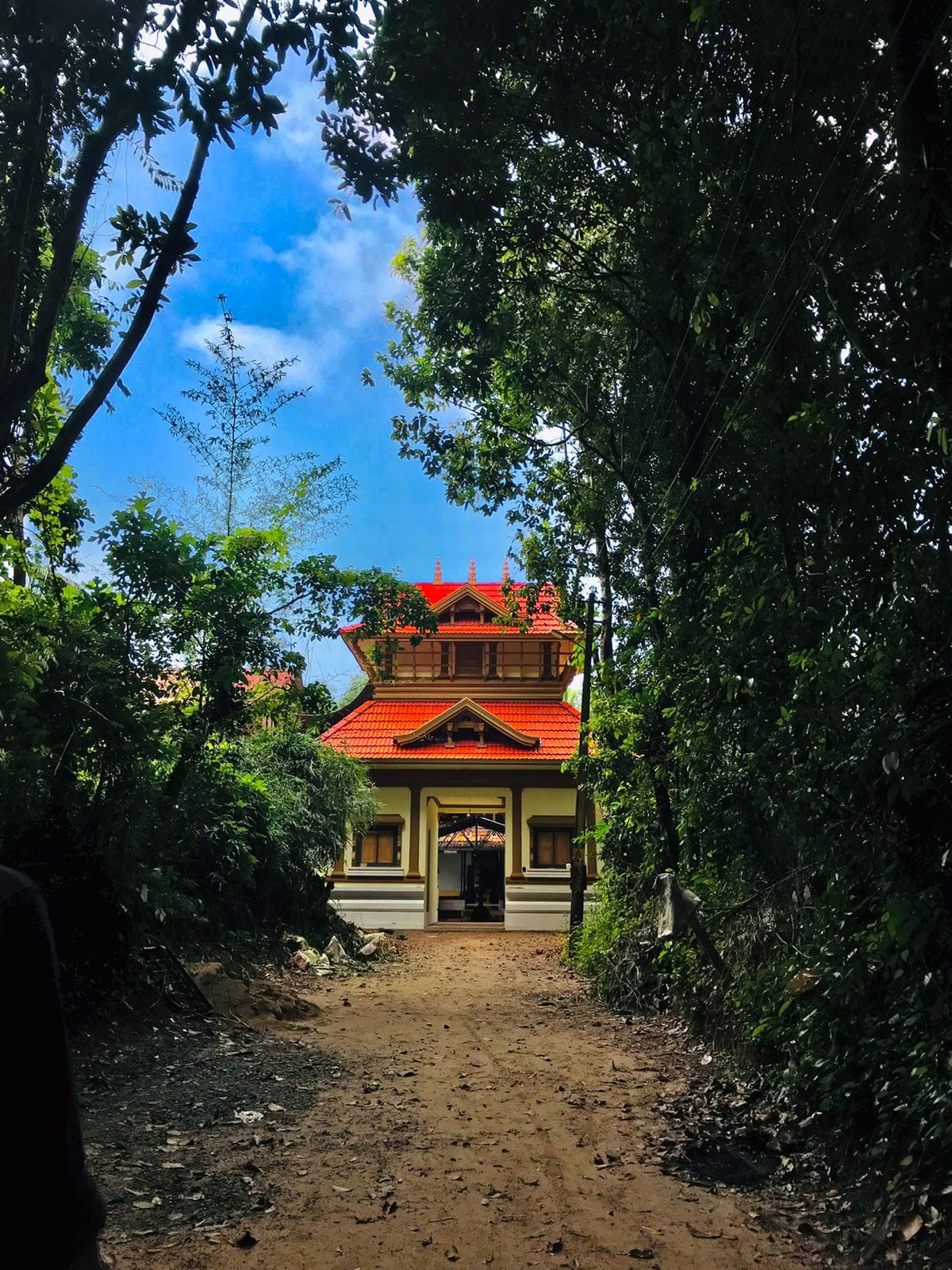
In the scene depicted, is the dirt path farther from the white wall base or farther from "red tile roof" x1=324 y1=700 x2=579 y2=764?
the white wall base

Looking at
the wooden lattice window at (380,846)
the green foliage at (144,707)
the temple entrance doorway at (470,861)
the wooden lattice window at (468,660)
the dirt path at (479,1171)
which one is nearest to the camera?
the dirt path at (479,1171)

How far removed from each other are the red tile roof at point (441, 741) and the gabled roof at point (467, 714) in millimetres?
211

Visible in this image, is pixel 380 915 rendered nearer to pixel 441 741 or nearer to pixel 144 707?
pixel 441 741

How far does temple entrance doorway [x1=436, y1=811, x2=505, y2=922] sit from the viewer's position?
102 feet

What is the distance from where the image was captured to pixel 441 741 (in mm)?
23484

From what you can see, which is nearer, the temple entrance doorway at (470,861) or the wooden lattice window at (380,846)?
the wooden lattice window at (380,846)

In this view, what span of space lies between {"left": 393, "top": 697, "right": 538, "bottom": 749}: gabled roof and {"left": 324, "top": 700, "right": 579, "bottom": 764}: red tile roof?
21 cm

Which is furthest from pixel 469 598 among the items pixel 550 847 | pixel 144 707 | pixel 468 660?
pixel 144 707

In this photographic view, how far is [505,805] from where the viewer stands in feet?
79.2

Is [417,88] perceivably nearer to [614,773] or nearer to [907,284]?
[907,284]

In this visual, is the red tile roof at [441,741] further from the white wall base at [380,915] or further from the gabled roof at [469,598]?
the white wall base at [380,915]

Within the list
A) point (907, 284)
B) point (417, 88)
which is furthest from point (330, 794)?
point (907, 284)

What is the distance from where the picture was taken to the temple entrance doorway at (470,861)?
31047 mm

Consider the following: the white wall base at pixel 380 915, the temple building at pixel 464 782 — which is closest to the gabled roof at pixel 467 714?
the temple building at pixel 464 782
